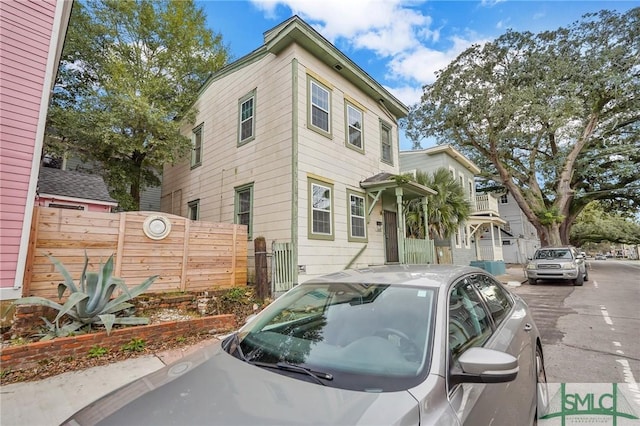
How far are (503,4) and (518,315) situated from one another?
8.80 m

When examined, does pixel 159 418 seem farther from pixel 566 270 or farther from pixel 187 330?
pixel 566 270

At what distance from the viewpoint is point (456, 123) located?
60.8 ft

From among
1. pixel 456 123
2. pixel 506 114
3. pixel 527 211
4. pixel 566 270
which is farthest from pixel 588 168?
pixel 566 270

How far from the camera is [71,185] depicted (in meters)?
10.3

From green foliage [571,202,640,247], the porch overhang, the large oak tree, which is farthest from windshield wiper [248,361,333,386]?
green foliage [571,202,640,247]

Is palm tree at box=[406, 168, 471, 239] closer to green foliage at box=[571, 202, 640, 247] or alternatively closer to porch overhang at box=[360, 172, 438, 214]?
porch overhang at box=[360, 172, 438, 214]

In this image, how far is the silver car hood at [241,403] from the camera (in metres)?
1.29

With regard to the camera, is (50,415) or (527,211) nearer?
(50,415)

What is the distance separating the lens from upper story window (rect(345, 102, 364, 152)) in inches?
392

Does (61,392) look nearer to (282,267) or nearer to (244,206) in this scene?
(282,267)

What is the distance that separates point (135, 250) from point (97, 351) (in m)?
2.32

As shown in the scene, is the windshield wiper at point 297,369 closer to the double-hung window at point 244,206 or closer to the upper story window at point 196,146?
the double-hung window at point 244,206

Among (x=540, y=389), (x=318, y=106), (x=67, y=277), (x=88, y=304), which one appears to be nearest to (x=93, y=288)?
(x=88, y=304)

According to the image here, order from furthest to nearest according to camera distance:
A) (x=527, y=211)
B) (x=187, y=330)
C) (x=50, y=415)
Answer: (x=527, y=211) < (x=187, y=330) < (x=50, y=415)
